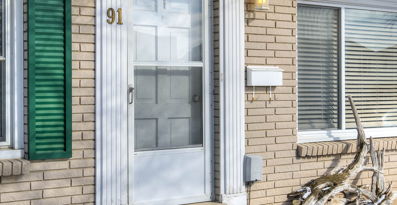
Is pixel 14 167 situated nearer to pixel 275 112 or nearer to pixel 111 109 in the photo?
pixel 111 109

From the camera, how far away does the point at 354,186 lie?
5.96 meters

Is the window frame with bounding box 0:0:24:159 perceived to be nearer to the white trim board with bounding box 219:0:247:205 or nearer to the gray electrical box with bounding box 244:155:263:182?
the white trim board with bounding box 219:0:247:205

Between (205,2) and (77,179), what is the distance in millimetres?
2066

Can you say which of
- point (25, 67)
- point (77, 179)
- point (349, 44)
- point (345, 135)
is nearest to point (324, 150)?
point (345, 135)

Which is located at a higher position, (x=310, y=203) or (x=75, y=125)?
(x=75, y=125)

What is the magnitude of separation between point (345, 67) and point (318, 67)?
0.40 metres

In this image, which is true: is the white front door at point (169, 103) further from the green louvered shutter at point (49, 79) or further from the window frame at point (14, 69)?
the window frame at point (14, 69)

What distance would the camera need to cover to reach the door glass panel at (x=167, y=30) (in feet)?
17.4

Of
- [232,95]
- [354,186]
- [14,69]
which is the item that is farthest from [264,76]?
[14,69]

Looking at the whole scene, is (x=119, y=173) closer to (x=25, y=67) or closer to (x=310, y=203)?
(x=25, y=67)

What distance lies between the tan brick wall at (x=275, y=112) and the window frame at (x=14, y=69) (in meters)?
2.18

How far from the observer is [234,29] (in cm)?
566

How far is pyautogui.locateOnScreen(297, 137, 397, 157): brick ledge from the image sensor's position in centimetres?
609

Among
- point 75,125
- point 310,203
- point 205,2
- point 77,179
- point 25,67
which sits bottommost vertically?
point 310,203
